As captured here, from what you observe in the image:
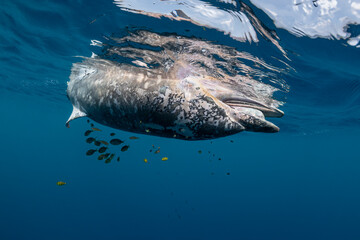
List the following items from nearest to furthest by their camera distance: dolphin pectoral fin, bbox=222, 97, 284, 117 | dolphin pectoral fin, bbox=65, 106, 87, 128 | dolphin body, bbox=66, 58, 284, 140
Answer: dolphin body, bbox=66, 58, 284, 140, dolphin pectoral fin, bbox=222, 97, 284, 117, dolphin pectoral fin, bbox=65, 106, 87, 128

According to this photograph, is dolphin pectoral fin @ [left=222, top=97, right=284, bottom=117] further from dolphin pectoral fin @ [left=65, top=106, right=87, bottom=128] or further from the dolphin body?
dolphin pectoral fin @ [left=65, top=106, right=87, bottom=128]

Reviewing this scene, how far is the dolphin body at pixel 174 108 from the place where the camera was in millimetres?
3176

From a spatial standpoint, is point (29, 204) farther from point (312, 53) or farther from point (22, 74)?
point (312, 53)

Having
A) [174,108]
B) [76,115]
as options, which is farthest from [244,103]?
[76,115]

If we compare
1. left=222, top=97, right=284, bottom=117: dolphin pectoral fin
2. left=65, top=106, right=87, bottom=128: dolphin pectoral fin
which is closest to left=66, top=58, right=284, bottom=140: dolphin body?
left=222, top=97, right=284, bottom=117: dolphin pectoral fin

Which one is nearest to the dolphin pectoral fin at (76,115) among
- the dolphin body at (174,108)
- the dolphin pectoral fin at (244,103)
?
the dolphin body at (174,108)

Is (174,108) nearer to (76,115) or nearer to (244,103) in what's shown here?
(244,103)

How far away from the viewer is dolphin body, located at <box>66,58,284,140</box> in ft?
10.4

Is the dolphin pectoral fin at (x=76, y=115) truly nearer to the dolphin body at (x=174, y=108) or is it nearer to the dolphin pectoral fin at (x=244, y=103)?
the dolphin body at (x=174, y=108)

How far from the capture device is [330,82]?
10.4 meters

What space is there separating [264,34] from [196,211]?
9152 cm

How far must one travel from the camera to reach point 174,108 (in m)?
3.24

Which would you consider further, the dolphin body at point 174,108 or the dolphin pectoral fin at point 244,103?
the dolphin pectoral fin at point 244,103

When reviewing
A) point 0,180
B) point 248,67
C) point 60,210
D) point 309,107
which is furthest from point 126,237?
point 0,180
